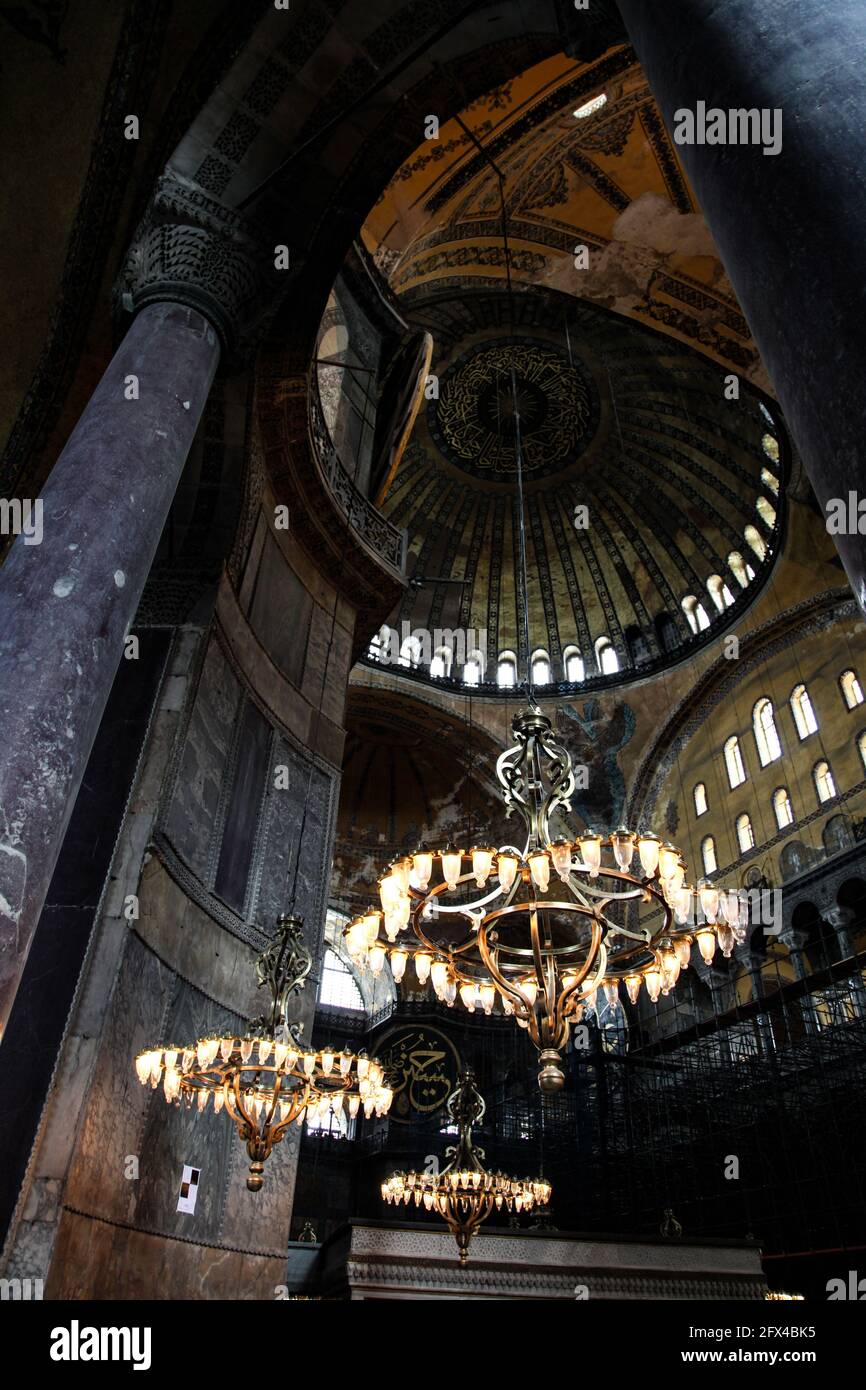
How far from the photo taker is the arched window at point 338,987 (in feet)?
60.4

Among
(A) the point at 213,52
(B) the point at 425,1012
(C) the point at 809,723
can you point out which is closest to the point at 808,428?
(A) the point at 213,52

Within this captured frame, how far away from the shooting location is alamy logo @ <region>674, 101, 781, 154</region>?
1.90m

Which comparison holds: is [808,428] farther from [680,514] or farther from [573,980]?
[680,514]

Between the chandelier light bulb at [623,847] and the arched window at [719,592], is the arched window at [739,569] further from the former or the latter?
the chandelier light bulb at [623,847]

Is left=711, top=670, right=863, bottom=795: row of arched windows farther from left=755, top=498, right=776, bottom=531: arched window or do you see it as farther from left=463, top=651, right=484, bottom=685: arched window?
left=463, top=651, right=484, bottom=685: arched window

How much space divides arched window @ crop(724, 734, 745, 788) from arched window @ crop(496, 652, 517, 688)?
4.48 metres

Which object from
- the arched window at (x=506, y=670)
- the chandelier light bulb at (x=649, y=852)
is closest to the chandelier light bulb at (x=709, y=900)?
the chandelier light bulb at (x=649, y=852)

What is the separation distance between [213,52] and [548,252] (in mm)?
8603

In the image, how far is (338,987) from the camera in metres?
18.7

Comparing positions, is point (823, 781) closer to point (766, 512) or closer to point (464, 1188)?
point (766, 512)

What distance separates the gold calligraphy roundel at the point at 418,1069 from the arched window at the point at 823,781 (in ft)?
27.5

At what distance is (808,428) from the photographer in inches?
68.9
